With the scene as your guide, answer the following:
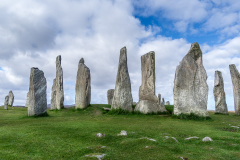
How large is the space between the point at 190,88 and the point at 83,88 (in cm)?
1084

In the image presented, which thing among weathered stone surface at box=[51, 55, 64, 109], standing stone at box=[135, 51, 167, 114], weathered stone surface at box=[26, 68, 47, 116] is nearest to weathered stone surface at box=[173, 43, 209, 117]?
standing stone at box=[135, 51, 167, 114]

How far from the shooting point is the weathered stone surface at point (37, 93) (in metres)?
12.6

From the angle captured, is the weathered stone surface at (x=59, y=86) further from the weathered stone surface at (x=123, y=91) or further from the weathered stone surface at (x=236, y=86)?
the weathered stone surface at (x=236, y=86)

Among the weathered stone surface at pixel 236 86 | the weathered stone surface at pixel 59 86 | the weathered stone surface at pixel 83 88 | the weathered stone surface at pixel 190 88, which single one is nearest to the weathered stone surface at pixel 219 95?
the weathered stone surface at pixel 236 86

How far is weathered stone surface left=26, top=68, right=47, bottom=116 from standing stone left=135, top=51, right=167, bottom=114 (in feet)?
24.1

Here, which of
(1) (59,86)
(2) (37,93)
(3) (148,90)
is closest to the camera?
(2) (37,93)

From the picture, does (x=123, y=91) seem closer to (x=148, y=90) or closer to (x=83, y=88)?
(x=148, y=90)

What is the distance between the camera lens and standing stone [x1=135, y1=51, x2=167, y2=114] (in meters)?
14.9

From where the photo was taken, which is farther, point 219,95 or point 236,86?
point 219,95

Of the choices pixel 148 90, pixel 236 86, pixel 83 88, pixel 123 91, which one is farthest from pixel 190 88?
pixel 83 88

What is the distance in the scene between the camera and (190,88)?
1270 cm

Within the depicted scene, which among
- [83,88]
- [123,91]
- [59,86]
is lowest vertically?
[123,91]

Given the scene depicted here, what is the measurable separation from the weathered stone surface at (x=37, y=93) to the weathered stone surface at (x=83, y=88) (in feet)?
19.7

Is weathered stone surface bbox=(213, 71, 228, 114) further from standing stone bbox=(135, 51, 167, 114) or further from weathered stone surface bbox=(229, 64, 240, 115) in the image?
standing stone bbox=(135, 51, 167, 114)
